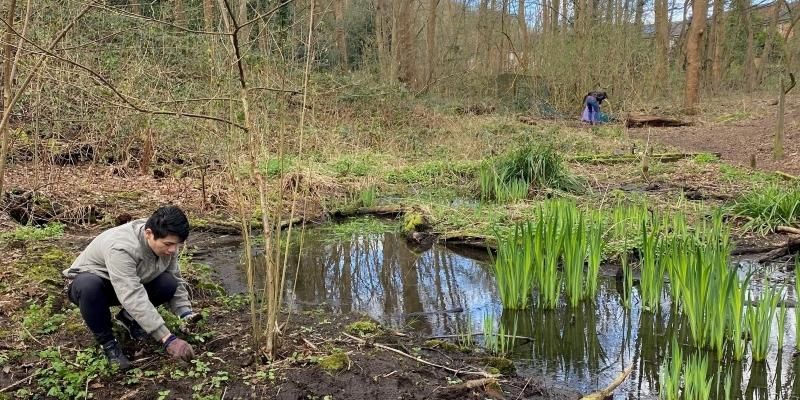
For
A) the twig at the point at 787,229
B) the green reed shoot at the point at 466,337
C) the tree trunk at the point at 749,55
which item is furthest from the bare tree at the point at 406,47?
the tree trunk at the point at 749,55

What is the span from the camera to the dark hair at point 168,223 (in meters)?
3.14

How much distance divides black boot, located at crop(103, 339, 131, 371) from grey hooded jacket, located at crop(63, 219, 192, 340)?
189 mm

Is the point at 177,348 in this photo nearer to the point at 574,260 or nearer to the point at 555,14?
the point at 574,260

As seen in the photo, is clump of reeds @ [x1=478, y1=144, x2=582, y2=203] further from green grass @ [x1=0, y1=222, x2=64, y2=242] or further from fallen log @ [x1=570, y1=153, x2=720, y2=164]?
green grass @ [x1=0, y1=222, x2=64, y2=242]

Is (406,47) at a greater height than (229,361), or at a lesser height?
greater

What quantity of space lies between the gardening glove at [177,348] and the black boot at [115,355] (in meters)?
0.21

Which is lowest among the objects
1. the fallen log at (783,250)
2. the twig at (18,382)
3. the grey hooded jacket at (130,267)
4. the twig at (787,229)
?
the twig at (18,382)

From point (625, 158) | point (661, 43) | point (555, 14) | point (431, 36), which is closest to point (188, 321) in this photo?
point (625, 158)

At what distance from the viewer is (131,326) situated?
3.58m

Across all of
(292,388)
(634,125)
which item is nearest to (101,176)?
(292,388)

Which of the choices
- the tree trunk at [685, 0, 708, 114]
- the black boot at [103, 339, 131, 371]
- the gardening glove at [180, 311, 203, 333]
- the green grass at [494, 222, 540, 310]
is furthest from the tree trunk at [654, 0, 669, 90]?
the black boot at [103, 339, 131, 371]

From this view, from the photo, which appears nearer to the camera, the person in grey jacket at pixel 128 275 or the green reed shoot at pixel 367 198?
the person in grey jacket at pixel 128 275

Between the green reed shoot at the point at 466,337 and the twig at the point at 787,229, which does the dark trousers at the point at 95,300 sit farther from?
the twig at the point at 787,229

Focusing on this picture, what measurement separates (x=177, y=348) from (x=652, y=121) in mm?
17527
